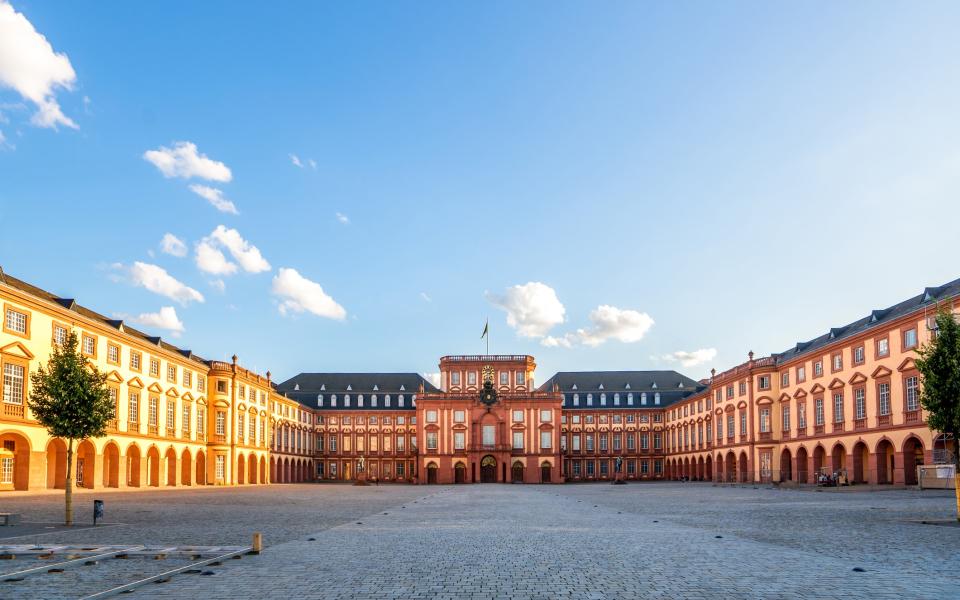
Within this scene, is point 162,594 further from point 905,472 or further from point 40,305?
point 905,472

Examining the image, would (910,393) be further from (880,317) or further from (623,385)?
(623,385)

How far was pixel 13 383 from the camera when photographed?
4556 cm

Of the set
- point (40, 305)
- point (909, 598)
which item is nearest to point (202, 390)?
point (40, 305)

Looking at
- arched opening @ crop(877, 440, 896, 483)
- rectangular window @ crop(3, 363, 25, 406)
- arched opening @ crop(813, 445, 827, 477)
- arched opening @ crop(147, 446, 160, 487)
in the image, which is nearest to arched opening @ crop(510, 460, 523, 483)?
arched opening @ crop(813, 445, 827, 477)

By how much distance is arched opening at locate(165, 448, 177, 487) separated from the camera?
68500 millimetres

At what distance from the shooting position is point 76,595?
1118 centimetres

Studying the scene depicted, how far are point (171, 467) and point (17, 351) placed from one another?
2606cm

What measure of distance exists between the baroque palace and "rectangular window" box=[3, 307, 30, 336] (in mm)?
94

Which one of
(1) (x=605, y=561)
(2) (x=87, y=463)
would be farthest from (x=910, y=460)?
(2) (x=87, y=463)

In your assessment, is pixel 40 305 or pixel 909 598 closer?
pixel 909 598

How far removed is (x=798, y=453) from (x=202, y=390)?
52.8 m

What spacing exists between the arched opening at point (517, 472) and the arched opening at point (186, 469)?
4408 cm

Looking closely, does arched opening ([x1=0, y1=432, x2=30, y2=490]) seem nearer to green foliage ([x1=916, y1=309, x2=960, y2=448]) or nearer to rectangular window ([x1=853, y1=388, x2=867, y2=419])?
green foliage ([x1=916, y1=309, x2=960, y2=448])

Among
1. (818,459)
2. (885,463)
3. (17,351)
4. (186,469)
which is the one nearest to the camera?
(17,351)
